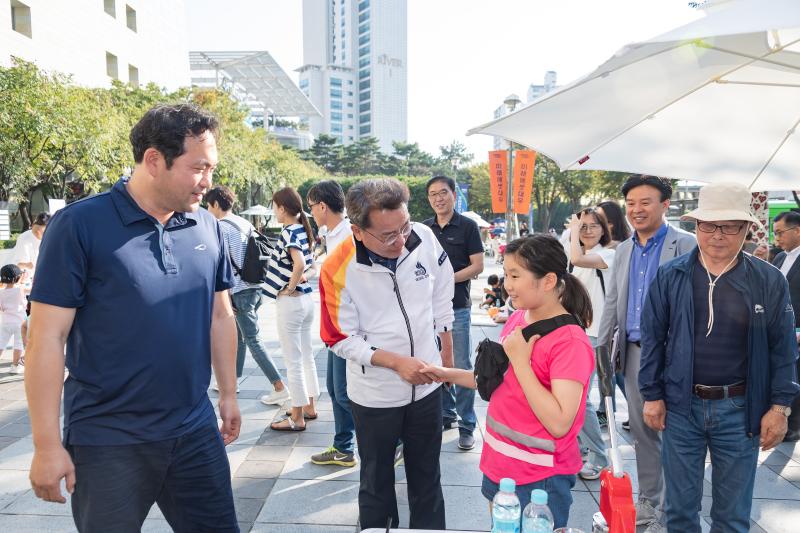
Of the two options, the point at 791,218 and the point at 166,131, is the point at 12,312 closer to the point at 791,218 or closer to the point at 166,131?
the point at 166,131

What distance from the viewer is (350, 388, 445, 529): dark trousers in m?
2.51

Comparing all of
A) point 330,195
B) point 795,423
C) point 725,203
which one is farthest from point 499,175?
point 725,203

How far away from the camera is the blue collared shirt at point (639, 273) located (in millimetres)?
3121

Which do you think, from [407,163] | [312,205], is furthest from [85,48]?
[407,163]

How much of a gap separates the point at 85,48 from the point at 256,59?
990 inches

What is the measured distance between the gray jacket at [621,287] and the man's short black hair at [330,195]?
1.94 m

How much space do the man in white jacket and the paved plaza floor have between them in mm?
700

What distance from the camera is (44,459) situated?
1.67 meters

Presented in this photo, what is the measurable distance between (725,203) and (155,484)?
246 centimetres

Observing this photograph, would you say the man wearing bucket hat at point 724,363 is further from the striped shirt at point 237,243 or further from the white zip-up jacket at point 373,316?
the striped shirt at point 237,243

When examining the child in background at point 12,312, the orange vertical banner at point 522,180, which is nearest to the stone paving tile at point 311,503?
the child in background at point 12,312

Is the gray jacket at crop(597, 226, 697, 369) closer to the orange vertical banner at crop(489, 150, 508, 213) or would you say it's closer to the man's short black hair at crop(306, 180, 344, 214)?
the man's short black hair at crop(306, 180, 344, 214)

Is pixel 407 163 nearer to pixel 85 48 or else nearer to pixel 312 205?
pixel 85 48

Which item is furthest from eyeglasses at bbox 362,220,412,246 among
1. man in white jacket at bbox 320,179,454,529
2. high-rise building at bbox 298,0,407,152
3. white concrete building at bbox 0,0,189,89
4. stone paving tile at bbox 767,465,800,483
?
high-rise building at bbox 298,0,407,152
